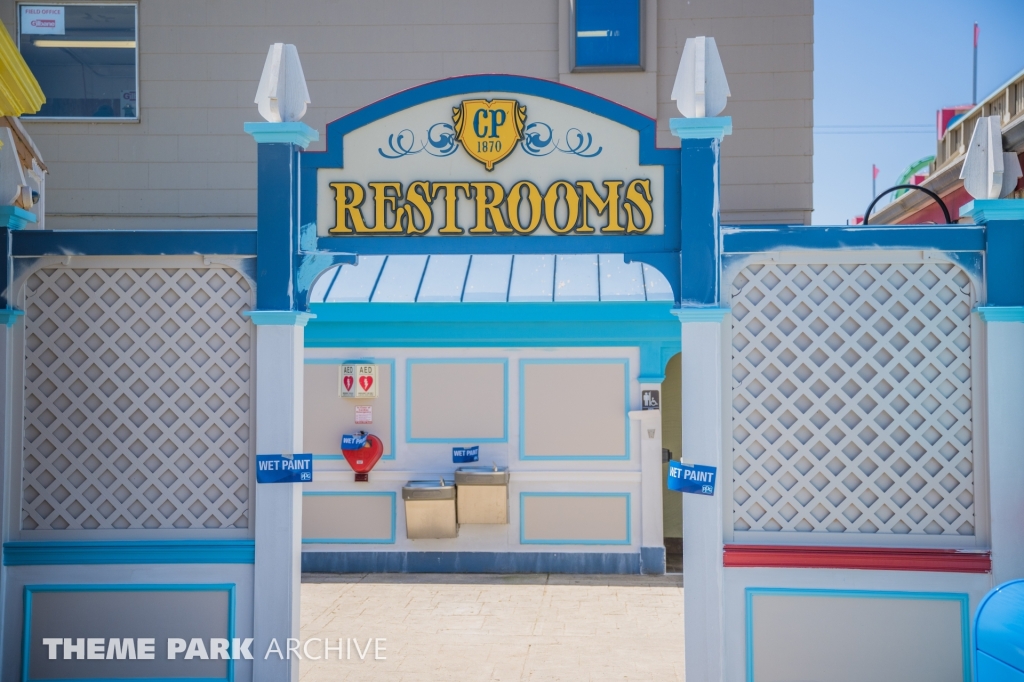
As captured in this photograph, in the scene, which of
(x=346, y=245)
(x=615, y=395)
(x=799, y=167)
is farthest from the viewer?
(x=799, y=167)

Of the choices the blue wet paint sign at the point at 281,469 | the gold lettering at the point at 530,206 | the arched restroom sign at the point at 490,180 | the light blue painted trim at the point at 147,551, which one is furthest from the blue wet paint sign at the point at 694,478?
the light blue painted trim at the point at 147,551

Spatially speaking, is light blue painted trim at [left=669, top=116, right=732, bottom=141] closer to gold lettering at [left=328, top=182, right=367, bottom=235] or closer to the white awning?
gold lettering at [left=328, top=182, right=367, bottom=235]

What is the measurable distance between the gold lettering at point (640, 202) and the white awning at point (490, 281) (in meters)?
3.60

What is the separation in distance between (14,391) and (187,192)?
212 inches

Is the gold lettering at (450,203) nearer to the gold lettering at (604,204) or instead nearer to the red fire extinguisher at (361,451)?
the gold lettering at (604,204)

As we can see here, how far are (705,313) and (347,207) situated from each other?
2.33 m

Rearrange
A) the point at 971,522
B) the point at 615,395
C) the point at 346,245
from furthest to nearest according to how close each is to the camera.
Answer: the point at 615,395
the point at 346,245
the point at 971,522

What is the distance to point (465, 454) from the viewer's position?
368 inches

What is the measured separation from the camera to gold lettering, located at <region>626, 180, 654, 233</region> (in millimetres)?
5434

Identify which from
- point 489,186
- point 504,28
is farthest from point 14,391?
point 504,28

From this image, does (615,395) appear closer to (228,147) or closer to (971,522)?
(971,522)

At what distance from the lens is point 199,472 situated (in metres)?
5.59

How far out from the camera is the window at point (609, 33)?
10.2 meters

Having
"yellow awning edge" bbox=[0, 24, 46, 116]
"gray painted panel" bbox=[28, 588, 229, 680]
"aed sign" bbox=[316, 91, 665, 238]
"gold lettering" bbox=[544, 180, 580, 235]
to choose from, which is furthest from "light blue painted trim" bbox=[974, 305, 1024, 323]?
"yellow awning edge" bbox=[0, 24, 46, 116]
